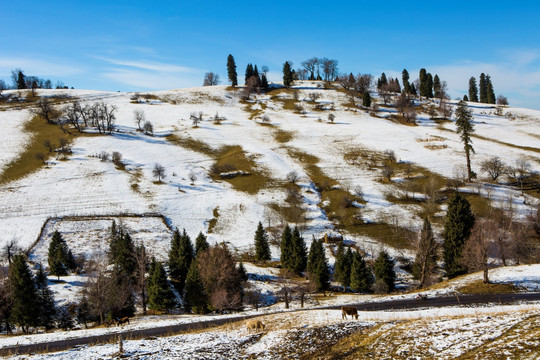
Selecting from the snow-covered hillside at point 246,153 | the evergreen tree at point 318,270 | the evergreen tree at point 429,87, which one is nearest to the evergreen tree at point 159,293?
the snow-covered hillside at point 246,153

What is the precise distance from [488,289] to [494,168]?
232 feet

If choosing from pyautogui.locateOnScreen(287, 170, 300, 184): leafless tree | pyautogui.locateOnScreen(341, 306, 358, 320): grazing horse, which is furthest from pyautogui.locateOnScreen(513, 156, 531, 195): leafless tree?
pyautogui.locateOnScreen(341, 306, 358, 320): grazing horse

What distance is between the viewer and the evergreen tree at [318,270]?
57625mm

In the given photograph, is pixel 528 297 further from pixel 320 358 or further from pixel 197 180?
pixel 197 180

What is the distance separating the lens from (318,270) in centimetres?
5809

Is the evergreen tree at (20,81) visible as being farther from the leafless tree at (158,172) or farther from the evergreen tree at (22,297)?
the evergreen tree at (22,297)

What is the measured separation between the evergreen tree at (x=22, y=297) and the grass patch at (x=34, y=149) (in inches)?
2361

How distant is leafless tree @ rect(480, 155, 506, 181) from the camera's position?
9338 cm

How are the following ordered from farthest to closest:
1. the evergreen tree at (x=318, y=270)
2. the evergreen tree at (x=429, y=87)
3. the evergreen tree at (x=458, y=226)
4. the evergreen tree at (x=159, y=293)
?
the evergreen tree at (x=429, y=87) → the evergreen tree at (x=318, y=270) → the evergreen tree at (x=458, y=226) → the evergreen tree at (x=159, y=293)

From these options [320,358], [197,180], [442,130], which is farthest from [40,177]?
[442,130]

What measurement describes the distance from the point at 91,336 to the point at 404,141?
11967 cm

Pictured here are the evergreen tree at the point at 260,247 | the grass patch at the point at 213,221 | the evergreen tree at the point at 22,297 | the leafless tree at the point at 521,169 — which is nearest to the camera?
the evergreen tree at the point at 22,297

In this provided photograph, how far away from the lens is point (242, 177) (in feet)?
333

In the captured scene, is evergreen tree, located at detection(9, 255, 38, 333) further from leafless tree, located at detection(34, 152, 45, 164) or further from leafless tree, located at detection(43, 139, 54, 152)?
leafless tree, located at detection(43, 139, 54, 152)
